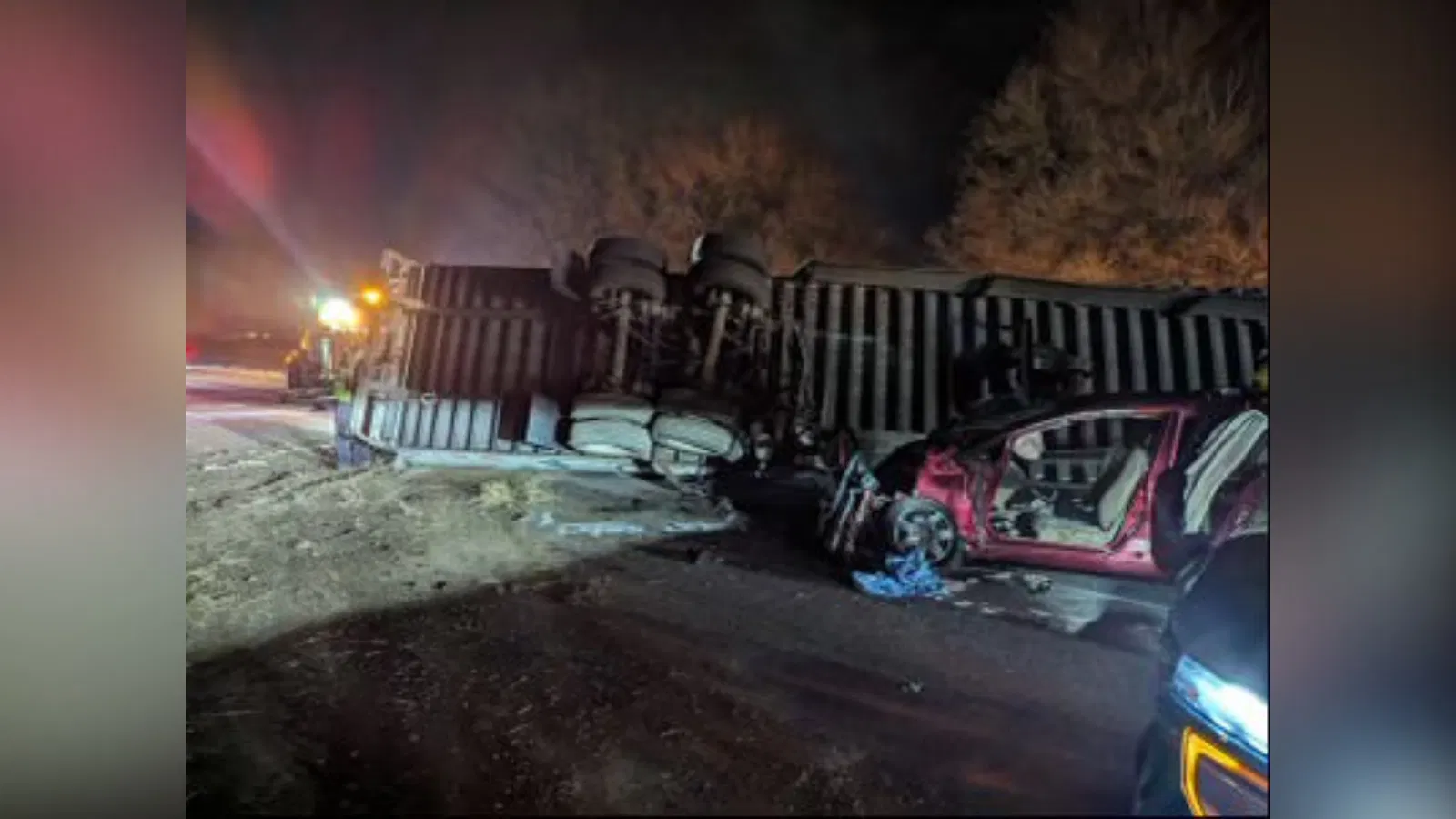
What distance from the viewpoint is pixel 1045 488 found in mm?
1728

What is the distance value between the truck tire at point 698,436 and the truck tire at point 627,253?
0.23 m

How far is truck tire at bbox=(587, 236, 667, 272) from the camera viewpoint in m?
1.69

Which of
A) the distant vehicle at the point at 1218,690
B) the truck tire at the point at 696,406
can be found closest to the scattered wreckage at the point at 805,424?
the truck tire at the point at 696,406

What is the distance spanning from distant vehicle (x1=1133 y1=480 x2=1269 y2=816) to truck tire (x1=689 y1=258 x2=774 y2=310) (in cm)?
80

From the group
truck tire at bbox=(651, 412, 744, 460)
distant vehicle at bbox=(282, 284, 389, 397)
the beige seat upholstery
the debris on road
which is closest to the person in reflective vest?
distant vehicle at bbox=(282, 284, 389, 397)

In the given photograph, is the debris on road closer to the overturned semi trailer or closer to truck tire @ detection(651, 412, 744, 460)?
the overturned semi trailer

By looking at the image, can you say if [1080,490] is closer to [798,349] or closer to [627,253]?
[798,349]

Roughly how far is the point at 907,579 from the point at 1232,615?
55 cm

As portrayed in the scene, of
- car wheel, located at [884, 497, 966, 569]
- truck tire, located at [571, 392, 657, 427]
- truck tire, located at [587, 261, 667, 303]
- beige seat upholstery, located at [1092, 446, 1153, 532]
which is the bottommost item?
car wheel, located at [884, 497, 966, 569]

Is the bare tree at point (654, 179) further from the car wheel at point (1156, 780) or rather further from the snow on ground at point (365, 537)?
the car wheel at point (1156, 780)

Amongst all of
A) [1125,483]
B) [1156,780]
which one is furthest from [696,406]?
[1156,780]
